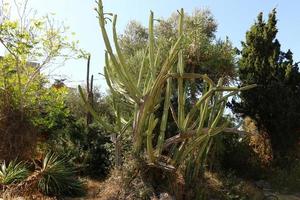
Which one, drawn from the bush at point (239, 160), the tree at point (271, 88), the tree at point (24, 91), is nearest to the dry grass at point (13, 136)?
the tree at point (24, 91)

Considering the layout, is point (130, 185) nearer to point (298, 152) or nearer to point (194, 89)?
point (194, 89)

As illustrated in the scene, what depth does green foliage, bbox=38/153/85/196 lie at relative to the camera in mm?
9383

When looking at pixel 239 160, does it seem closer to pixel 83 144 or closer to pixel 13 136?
pixel 83 144

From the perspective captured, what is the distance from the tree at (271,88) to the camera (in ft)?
45.6

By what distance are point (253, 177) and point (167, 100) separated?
632 cm

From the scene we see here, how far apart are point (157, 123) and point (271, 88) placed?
4.43m

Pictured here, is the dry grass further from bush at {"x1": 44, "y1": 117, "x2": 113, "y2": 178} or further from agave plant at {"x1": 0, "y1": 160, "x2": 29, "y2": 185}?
bush at {"x1": 44, "y1": 117, "x2": 113, "y2": 178}

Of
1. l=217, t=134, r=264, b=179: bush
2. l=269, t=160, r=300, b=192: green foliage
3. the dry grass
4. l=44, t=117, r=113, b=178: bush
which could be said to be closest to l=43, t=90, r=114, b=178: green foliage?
l=44, t=117, r=113, b=178: bush

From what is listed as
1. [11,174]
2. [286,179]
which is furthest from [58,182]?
[286,179]

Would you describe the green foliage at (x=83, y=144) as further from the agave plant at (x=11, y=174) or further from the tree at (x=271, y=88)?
the tree at (x=271, y=88)

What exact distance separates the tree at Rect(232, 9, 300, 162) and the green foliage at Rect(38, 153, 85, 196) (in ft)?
22.5

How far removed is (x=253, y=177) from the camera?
13.9m

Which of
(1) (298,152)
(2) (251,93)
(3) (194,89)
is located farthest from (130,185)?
(1) (298,152)

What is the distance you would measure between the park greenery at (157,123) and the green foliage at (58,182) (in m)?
0.02
